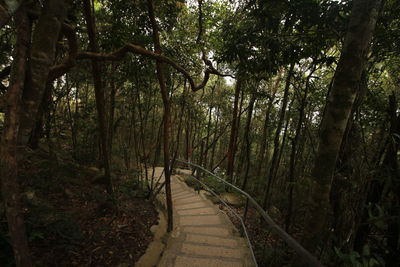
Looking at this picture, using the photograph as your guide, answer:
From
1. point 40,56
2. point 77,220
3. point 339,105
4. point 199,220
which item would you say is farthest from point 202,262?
point 40,56

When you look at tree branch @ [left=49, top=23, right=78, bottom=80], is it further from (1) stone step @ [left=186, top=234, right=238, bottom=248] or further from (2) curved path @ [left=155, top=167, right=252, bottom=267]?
(1) stone step @ [left=186, top=234, right=238, bottom=248]

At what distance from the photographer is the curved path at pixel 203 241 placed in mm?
3096

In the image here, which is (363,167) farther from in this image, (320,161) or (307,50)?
(307,50)

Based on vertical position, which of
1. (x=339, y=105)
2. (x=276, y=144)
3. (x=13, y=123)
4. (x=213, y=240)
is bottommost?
(x=213, y=240)

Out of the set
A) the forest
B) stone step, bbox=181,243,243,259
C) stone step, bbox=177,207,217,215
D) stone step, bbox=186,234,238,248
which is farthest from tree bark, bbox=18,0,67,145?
stone step, bbox=177,207,217,215

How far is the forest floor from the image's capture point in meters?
2.82

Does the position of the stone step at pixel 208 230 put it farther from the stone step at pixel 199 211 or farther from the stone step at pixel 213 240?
the stone step at pixel 199 211

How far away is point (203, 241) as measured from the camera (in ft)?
12.0

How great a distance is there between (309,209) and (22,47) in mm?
3029

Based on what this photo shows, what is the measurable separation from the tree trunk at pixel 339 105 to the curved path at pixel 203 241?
155 cm

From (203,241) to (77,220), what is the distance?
8.26ft

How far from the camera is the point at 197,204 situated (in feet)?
18.8

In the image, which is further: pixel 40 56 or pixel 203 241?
pixel 203 241

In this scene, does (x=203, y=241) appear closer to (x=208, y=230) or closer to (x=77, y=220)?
(x=208, y=230)
